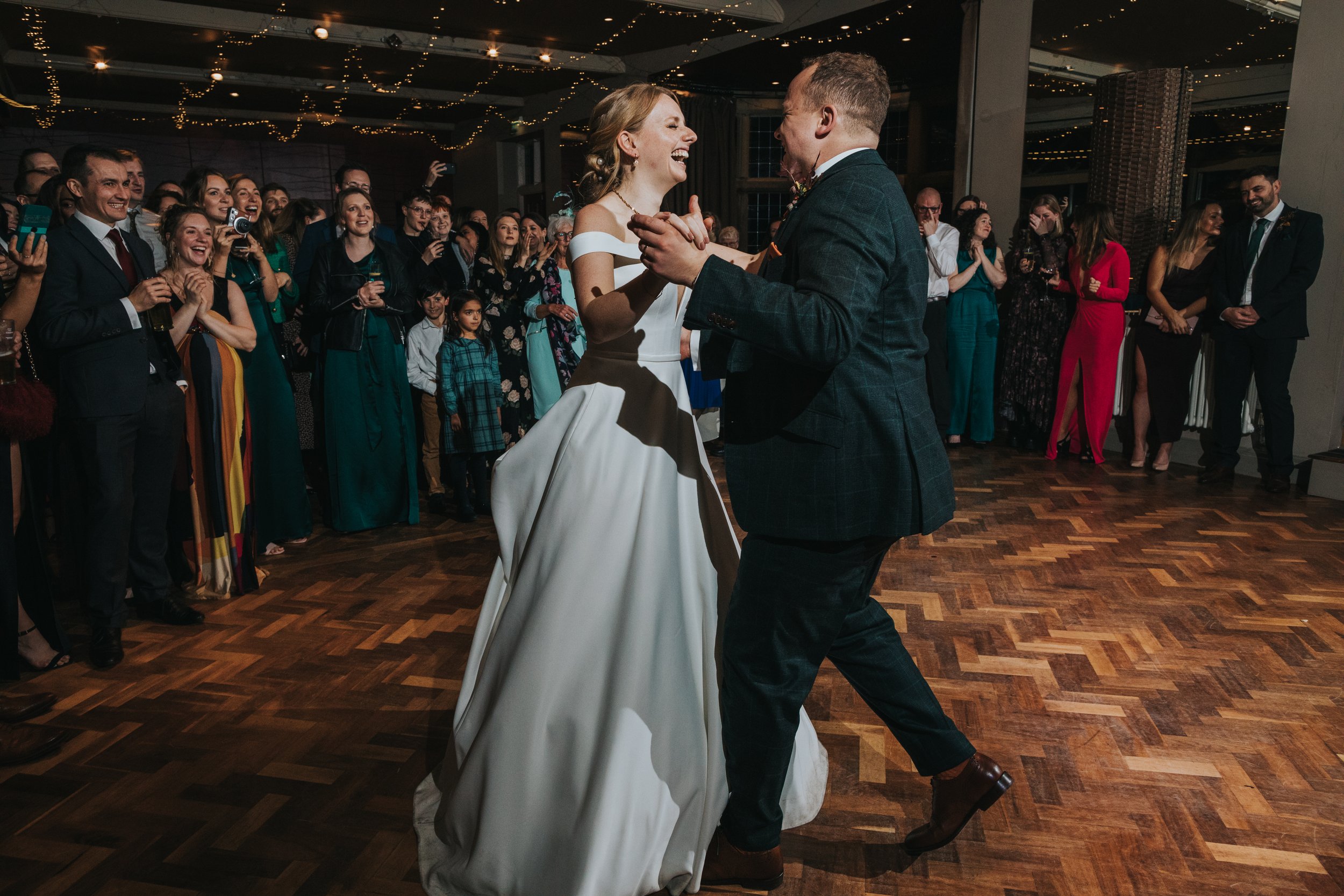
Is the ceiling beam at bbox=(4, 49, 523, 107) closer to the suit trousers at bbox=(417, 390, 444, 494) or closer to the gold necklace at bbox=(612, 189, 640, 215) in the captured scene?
the suit trousers at bbox=(417, 390, 444, 494)

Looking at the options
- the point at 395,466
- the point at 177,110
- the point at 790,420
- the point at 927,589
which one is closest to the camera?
the point at 790,420

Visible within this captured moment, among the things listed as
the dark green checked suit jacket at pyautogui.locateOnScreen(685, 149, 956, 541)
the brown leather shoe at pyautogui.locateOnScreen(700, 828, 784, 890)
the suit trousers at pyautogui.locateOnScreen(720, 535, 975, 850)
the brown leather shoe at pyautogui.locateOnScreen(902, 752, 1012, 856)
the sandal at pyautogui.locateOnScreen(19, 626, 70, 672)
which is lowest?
the sandal at pyautogui.locateOnScreen(19, 626, 70, 672)

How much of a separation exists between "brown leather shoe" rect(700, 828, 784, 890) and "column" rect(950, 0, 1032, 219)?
6087 mm

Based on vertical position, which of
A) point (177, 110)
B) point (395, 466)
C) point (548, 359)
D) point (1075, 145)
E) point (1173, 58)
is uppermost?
point (177, 110)

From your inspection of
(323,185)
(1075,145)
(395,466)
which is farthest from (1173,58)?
(323,185)

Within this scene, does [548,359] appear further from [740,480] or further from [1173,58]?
[1173,58]

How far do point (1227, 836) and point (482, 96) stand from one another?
12.7m

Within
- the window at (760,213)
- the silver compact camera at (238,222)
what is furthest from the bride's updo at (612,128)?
the window at (760,213)

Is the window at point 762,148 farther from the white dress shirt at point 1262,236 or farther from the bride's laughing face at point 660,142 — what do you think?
the bride's laughing face at point 660,142

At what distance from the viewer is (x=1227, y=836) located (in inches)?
76.0

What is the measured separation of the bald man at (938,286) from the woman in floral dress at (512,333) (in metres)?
2.66

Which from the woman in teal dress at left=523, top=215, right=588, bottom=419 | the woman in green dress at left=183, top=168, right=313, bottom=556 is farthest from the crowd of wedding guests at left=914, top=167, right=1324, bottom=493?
the woman in green dress at left=183, top=168, right=313, bottom=556

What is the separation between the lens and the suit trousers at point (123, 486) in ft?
9.21

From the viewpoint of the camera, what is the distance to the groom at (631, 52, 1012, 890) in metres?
1.33
